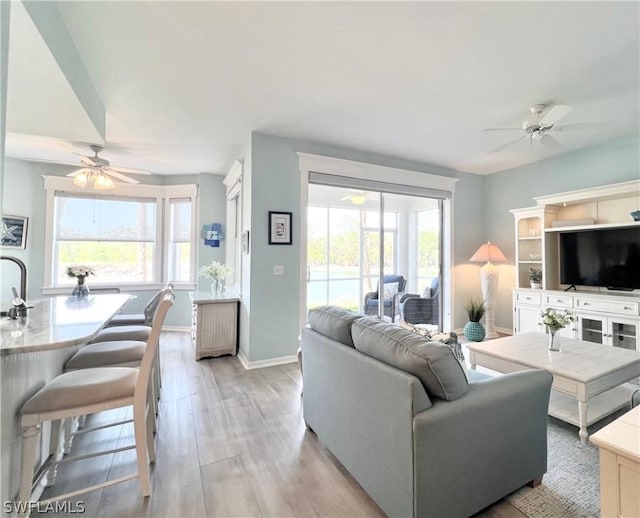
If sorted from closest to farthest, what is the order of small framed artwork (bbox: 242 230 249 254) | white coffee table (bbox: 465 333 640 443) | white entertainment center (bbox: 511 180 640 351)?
1. white coffee table (bbox: 465 333 640 443)
2. white entertainment center (bbox: 511 180 640 351)
3. small framed artwork (bbox: 242 230 249 254)

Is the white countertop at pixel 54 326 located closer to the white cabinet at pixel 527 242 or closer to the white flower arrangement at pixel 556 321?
the white flower arrangement at pixel 556 321

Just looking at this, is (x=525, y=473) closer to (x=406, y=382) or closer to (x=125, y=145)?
(x=406, y=382)

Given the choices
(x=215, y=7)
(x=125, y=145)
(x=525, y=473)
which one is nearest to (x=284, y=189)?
(x=215, y=7)

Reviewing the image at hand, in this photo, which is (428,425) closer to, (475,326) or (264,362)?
(264,362)

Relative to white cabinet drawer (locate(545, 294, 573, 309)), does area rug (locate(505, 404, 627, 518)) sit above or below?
below

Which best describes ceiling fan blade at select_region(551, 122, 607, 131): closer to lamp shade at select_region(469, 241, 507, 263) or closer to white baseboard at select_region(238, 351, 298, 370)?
lamp shade at select_region(469, 241, 507, 263)

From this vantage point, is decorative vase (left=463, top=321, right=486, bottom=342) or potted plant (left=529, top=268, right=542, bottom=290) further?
decorative vase (left=463, top=321, right=486, bottom=342)

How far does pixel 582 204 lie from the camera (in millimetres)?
4082

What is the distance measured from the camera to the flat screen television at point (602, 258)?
340 centimetres

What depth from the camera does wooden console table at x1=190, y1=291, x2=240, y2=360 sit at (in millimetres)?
3660

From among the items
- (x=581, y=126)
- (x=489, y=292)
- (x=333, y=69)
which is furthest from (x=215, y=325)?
(x=581, y=126)

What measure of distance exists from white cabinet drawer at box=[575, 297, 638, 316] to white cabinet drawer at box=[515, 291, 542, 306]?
443 mm

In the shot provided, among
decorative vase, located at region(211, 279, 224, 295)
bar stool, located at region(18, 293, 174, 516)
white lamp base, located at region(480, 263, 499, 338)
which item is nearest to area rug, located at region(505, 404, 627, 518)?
bar stool, located at region(18, 293, 174, 516)

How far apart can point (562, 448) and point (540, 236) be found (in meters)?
3.29
